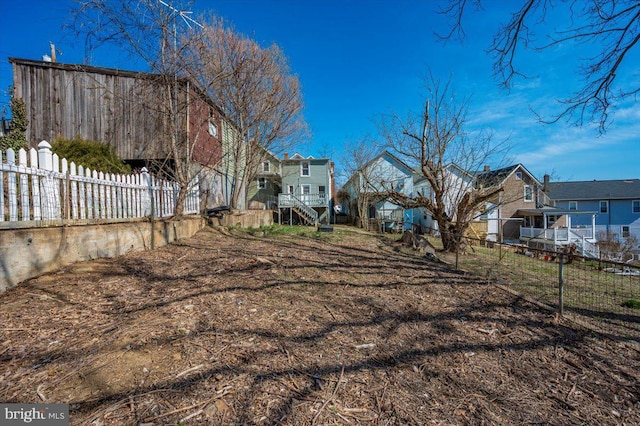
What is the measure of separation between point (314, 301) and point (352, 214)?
22766mm

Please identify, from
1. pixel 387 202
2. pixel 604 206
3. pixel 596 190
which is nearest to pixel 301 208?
pixel 387 202

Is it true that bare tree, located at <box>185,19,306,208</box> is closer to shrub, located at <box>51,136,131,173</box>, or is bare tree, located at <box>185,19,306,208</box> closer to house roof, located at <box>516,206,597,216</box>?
shrub, located at <box>51,136,131,173</box>

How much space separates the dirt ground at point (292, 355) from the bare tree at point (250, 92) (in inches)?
347

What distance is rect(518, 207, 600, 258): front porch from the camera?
717 inches

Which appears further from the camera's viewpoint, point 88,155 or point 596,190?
point 596,190

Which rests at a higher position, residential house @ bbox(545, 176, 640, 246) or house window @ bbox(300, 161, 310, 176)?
house window @ bbox(300, 161, 310, 176)

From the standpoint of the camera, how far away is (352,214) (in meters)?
26.2

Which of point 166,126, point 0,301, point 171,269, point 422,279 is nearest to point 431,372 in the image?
point 422,279

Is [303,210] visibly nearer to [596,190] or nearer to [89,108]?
[89,108]

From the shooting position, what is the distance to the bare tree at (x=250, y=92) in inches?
437

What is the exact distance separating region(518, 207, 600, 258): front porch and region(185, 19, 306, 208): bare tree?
12.9 meters

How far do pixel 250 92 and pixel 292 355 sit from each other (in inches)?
457

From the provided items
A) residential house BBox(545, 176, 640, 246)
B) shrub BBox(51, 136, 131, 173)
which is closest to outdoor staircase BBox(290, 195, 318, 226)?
shrub BBox(51, 136, 131, 173)

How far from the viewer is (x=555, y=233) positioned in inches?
726
